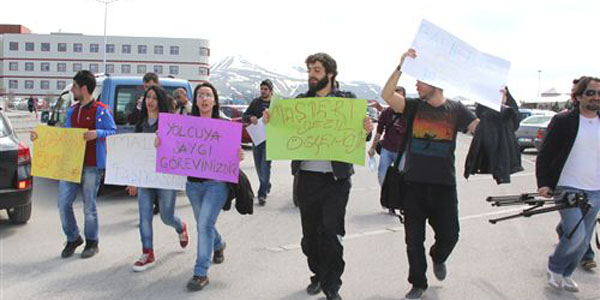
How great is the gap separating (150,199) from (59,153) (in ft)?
3.88

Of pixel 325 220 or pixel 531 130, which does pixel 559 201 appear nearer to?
pixel 325 220

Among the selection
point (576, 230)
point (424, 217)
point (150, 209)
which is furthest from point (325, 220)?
point (576, 230)

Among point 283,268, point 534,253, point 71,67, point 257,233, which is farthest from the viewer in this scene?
point 71,67

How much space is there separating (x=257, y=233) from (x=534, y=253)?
315cm

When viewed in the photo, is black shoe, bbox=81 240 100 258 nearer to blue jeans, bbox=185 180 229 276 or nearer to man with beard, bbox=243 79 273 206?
blue jeans, bbox=185 180 229 276

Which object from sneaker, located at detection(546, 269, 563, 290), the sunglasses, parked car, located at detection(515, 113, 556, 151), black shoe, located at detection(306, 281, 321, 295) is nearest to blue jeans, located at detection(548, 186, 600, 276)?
sneaker, located at detection(546, 269, 563, 290)

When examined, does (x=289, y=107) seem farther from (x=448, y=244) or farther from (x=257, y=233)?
(x=257, y=233)

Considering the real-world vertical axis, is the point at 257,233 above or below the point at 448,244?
below

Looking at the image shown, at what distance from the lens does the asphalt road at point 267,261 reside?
193 inches

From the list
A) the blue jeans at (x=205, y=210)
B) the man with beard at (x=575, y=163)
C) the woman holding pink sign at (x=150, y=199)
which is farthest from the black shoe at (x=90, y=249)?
the man with beard at (x=575, y=163)

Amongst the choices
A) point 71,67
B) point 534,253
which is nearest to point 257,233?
point 534,253

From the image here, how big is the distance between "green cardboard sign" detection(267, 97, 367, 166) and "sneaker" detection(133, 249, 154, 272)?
A: 164cm

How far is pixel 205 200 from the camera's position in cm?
502

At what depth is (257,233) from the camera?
280 inches
